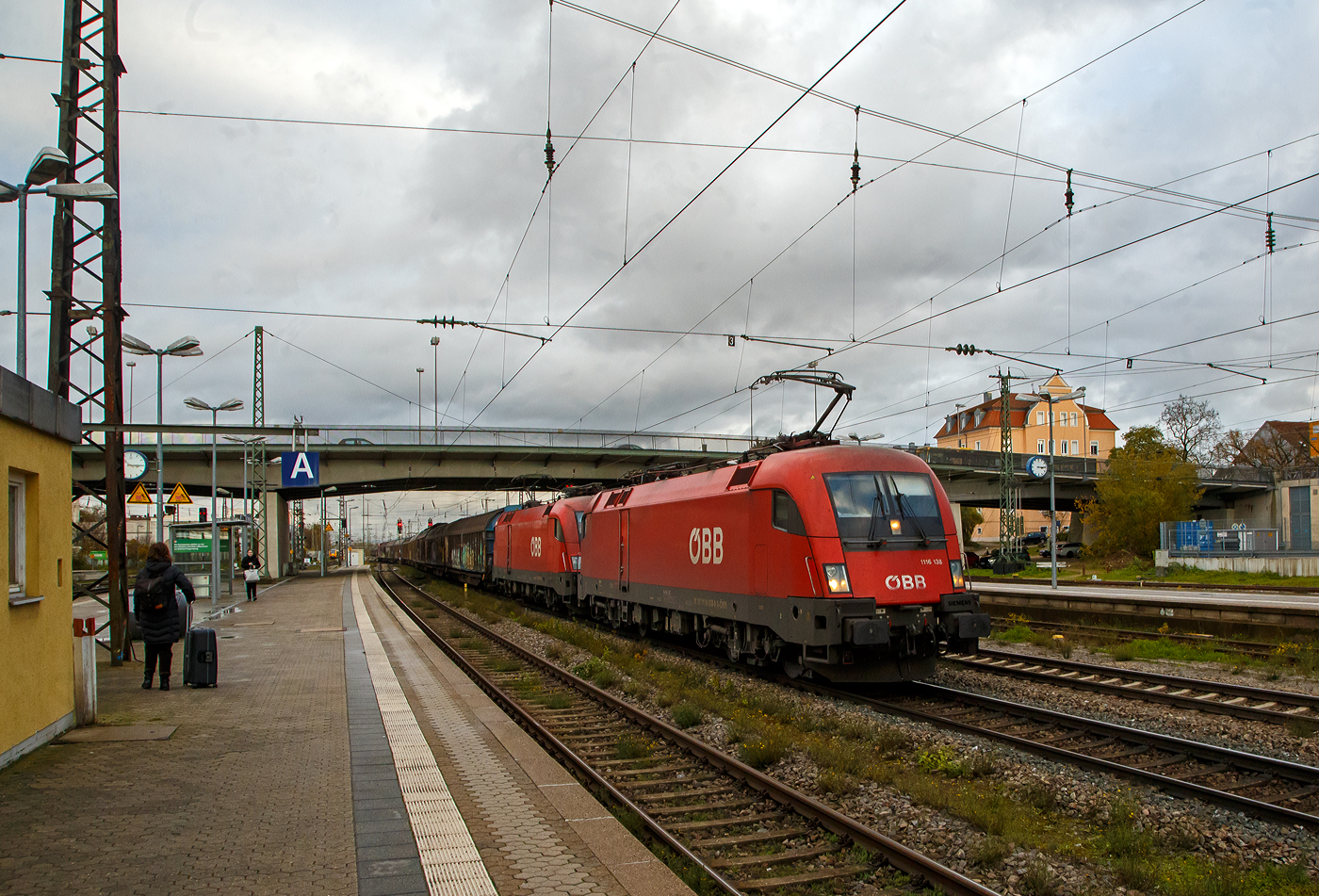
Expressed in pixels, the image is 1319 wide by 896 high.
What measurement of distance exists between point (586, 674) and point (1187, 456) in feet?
204

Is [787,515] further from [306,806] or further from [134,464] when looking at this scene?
[134,464]

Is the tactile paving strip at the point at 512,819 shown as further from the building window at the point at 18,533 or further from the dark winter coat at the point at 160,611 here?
the building window at the point at 18,533

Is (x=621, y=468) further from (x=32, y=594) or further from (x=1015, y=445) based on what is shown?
(x=1015, y=445)

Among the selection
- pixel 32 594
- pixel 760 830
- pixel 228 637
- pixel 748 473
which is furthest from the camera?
pixel 228 637

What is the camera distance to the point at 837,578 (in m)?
11.3

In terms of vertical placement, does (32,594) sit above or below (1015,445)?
below

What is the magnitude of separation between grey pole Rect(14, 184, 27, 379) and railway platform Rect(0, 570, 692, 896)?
397 centimetres

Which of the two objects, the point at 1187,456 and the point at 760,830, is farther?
the point at 1187,456

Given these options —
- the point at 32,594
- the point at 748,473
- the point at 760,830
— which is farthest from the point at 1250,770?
the point at 32,594

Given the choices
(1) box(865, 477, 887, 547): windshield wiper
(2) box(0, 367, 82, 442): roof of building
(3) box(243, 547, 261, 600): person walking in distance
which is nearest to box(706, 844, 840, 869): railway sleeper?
(1) box(865, 477, 887, 547): windshield wiper

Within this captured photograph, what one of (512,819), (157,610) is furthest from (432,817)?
(157,610)

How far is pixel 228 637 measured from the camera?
1928 cm

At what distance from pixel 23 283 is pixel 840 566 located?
9.68 meters

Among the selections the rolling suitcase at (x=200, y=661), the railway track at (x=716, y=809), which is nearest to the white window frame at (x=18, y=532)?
the rolling suitcase at (x=200, y=661)
